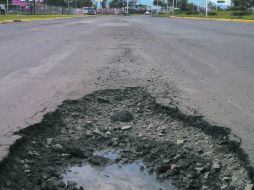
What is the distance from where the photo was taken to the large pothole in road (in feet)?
13.9

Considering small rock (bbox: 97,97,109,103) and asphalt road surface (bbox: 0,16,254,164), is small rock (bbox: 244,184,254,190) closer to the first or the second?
asphalt road surface (bbox: 0,16,254,164)

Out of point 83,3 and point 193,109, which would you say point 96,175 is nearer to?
point 193,109

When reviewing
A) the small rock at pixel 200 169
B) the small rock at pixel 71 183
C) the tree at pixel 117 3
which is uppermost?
the tree at pixel 117 3

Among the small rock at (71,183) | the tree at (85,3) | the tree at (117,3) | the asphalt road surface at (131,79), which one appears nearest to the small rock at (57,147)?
the asphalt road surface at (131,79)

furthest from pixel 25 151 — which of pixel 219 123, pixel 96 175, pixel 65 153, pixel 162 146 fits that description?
pixel 219 123

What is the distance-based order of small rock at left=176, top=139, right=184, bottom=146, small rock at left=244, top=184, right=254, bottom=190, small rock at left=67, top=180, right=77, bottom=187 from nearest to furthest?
small rock at left=244, top=184, right=254, bottom=190
small rock at left=67, top=180, right=77, bottom=187
small rock at left=176, top=139, right=184, bottom=146

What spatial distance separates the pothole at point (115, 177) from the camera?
4230mm

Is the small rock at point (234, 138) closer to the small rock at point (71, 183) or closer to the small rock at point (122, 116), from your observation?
the small rock at point (122, 116)

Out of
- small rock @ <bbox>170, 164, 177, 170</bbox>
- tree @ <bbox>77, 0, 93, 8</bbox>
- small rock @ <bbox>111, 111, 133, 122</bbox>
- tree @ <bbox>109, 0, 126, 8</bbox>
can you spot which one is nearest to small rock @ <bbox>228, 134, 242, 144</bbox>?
small rock @ <bbox>170, 164, 177, 170</bbox>

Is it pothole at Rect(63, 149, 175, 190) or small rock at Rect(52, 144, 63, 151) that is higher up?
small rock at Rect(52, 144, 63, 151)

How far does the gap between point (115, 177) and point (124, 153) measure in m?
0.69

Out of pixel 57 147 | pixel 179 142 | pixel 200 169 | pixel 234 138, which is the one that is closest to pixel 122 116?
pixel 179 142

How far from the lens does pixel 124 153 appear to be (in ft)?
16.9

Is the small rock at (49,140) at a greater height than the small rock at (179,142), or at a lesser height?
greater
